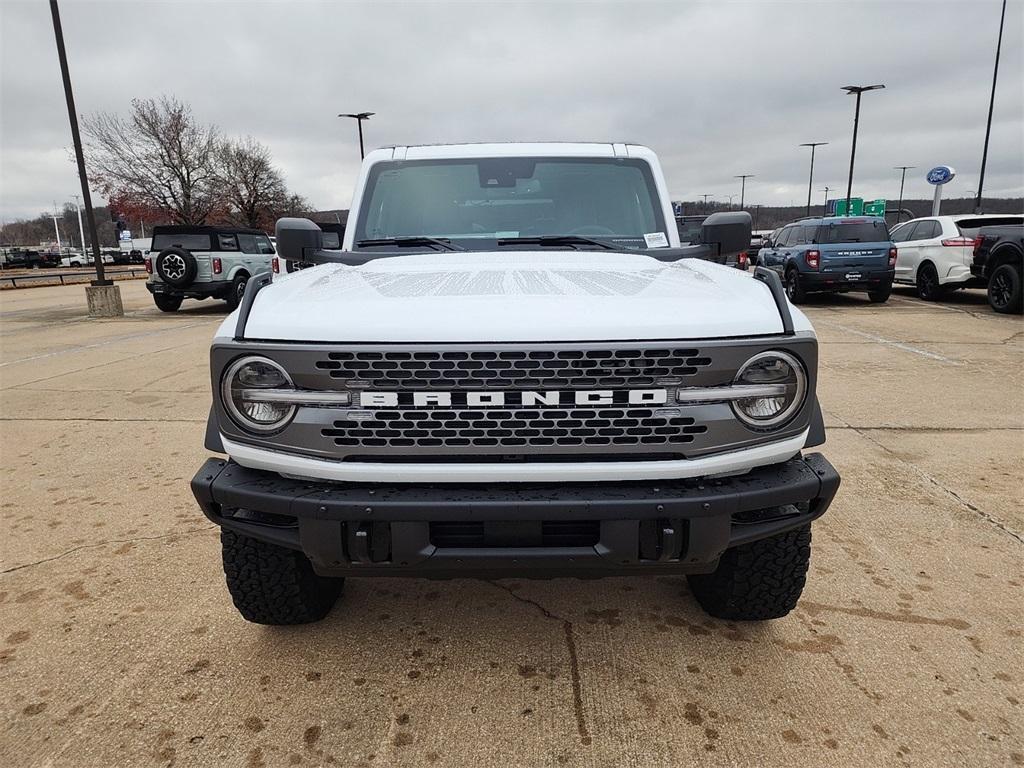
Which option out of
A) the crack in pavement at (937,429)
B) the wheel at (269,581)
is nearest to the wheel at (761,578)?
the wheel at (269,581)

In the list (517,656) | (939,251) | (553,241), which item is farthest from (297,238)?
(939,251)

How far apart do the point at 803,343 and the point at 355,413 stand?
4.29ft

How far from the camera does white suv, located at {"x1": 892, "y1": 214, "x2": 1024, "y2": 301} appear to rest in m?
12.2

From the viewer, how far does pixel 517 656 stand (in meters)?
2.38

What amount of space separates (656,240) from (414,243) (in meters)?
1.16

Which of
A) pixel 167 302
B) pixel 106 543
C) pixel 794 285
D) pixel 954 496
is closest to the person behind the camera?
pixel 106 543

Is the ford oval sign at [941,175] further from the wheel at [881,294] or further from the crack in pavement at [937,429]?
the crack in pavement at [937,429]

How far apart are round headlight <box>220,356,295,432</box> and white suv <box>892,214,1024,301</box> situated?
13760mm

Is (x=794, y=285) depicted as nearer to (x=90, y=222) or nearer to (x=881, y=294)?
(x=881, y=294)

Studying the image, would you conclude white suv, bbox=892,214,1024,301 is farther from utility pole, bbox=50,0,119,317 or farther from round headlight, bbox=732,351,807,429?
utility pole, bbox=50,0,119,317

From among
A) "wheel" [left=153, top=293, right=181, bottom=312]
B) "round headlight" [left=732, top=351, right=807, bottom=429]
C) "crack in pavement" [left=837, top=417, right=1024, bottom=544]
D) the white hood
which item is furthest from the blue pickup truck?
"wheel" [left=153, top=293, right=181, bottom=312]

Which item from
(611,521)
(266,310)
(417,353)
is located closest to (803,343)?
(611,521)

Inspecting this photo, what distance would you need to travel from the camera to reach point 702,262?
2979mm

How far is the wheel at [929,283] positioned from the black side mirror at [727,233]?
1217 cm
